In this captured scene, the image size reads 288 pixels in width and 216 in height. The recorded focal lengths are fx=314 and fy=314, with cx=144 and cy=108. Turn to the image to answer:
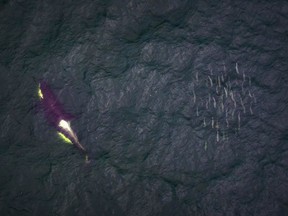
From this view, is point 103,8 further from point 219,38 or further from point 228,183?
point 228,183

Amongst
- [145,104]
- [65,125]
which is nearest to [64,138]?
[65,125]

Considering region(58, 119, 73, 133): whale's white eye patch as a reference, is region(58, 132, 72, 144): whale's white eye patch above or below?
below

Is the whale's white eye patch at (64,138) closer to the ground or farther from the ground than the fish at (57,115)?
closer to the ground

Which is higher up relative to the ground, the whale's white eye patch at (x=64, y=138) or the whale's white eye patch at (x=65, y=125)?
the whale's white eye patch at (x=65, y=125)

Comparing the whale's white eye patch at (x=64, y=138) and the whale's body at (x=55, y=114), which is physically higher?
the whale's body at (x=55, y=114)

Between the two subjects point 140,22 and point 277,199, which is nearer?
point 277,199

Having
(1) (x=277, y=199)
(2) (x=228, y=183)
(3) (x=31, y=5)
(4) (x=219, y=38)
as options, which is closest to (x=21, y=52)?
(3) (x=31, y=5)
